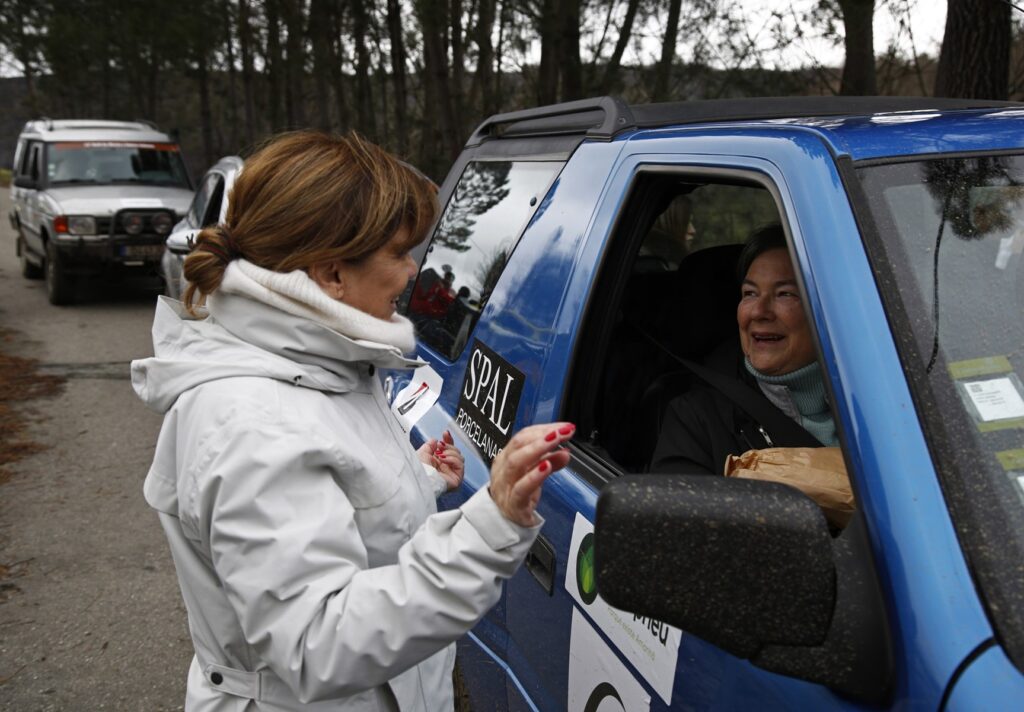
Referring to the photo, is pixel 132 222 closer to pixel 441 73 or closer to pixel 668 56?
pixel 441 73

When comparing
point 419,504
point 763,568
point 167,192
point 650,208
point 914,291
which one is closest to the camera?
point 763,568

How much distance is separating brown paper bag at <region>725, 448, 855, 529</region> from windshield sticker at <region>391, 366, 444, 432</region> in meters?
1.29

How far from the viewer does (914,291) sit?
1479mm

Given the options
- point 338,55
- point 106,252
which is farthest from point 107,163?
point 338,55

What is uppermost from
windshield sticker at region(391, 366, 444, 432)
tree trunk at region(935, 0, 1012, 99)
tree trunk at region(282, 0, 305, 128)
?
tree trunk at region(282, 0, 305, 128)

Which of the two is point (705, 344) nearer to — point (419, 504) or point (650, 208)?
point (650, 208)

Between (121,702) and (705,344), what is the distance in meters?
2.54

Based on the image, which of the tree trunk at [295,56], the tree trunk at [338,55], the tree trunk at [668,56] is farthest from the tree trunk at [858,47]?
the tree trunk at [338,55]

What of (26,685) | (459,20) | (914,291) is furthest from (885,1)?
(459,20)

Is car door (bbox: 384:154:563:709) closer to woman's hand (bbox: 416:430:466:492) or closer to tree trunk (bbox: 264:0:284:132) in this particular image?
woman's hand (bbox: 416:430:466:492)

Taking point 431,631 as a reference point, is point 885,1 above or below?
above

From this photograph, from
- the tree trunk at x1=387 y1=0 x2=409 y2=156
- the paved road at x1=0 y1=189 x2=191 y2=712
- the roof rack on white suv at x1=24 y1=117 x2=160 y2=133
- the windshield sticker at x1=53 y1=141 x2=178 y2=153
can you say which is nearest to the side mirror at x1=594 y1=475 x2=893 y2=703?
the paved road at x1=0 y1=189 x2=191 y2=712

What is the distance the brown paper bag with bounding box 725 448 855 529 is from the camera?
5.55 ft

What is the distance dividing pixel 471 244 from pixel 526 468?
1841 mm
